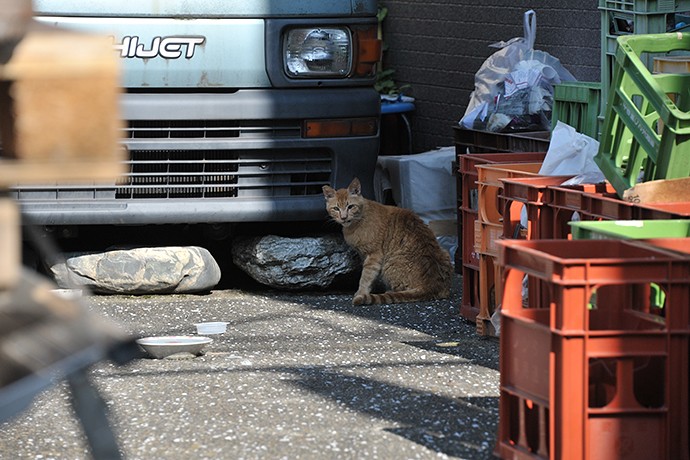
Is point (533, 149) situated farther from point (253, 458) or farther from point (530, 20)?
point (253, 458)

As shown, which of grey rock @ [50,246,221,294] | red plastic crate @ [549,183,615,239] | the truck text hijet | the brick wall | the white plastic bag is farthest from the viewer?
the brick wall

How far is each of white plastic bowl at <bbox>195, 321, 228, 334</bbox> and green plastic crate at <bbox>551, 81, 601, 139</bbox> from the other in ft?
6.91

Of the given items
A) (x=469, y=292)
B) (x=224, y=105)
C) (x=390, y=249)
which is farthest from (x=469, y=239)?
(x=224, y=105)

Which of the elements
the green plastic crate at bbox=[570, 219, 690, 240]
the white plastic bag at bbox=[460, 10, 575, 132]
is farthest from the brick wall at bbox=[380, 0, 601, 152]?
the green plastic crate at bbox=[570, 219, 690, 240]

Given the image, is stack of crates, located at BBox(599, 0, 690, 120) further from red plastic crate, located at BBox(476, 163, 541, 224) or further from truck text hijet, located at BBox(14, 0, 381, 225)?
truck text hijet, located at BBox(14, 0, 381, 225)

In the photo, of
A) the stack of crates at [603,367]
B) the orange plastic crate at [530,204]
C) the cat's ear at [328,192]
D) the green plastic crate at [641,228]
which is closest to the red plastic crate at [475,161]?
the orange plastic crate at [530,204]

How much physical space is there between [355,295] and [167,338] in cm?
165

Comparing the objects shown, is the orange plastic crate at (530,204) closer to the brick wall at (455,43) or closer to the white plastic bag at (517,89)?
the white plastic bag at (517,89)

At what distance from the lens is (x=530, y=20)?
782 cm

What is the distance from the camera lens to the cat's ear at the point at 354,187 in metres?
6.84

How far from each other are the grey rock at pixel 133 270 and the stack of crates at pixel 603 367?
10.8ft

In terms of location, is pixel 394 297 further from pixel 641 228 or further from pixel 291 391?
pixel 641 228

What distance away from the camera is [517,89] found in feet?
23.8

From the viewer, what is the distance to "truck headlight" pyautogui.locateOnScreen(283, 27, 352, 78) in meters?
6.65
